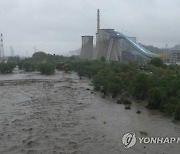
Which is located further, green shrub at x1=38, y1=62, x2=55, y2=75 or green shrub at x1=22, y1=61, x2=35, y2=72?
green shrub at x1=22, y1=61, x2=35, y2=72

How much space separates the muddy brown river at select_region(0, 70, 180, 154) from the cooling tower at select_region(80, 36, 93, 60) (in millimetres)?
34351

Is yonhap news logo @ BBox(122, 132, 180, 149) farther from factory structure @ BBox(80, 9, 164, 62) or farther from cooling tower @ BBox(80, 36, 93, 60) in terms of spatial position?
cooling tower @ BBox(80, 36, 93, 60)

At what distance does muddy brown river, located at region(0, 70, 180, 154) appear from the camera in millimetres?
10414

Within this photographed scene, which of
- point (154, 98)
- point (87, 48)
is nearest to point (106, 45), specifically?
point (87, 48)

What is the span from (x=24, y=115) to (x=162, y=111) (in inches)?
263

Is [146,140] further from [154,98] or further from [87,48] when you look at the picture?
[87,48]

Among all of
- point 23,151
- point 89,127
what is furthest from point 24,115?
point 23,151

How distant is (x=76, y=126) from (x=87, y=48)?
42316mm

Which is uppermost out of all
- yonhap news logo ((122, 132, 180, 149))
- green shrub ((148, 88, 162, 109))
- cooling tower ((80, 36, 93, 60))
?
cooling tower ((80, 36, 93, 60))

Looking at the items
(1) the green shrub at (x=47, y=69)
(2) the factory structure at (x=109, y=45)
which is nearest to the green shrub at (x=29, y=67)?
(1) the green shrub at (x=47, y=69)

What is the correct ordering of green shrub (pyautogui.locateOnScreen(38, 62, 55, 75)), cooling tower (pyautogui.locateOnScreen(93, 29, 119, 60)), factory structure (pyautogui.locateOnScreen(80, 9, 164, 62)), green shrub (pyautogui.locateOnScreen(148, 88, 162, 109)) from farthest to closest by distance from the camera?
cooling tower (pyautogui.locateOnScreen(93, 29, 119, 60))
factory structure (pyautogui.locateOnScreen(80, 9, 164, 62))
green shrub (pyautogui.locateOnScreen(38, 62, 55, 75))
green shrub (pyautogui.locateOnScreen(148, 88, 162, 109))

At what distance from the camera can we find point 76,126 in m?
13.1

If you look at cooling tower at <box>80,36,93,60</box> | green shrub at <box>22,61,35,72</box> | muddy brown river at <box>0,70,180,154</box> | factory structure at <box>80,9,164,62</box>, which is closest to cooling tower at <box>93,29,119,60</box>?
factory structure at <box>80,9,164,62</box>

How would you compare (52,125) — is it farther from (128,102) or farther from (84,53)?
(84,53)
